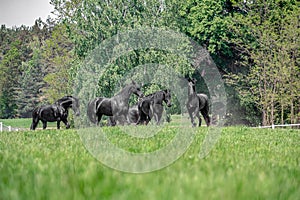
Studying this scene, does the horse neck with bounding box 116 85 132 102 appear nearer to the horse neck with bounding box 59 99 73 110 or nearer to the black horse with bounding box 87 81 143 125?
the black horse with bounding box 87 81 143 125

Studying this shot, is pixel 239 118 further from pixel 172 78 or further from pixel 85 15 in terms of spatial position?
pixel 85 15

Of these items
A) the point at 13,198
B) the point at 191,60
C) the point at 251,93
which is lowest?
→ the point at 13,198

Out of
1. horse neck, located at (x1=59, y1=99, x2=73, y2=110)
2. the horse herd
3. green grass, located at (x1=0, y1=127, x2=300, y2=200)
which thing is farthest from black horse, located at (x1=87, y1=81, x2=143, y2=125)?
green grass, located at (x1=0, y1=127, x2=300, y2=200)

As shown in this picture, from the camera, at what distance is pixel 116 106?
2120 centimetres

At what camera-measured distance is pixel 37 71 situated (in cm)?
8269

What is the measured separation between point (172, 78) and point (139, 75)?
8.49 ft

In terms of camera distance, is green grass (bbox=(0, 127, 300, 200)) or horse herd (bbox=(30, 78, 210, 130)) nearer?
green grass (bbox=(0, 127, 300, 200))

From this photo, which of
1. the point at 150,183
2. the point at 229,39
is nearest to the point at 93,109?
the point at 150,183

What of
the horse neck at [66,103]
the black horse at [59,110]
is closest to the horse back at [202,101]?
the black horse at [59,110]

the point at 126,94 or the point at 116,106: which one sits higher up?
the point at 126,94

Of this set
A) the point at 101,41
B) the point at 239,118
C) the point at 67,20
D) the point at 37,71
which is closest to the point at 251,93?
the point at 239,118

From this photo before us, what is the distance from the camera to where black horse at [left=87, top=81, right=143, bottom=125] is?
69.1 feet

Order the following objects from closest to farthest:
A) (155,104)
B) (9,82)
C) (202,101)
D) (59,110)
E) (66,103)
→ (155,104) → (202,101) → (66,103) → (59,110) → (9,82)

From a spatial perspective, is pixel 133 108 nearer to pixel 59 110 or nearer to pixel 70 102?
pixel 70 102
